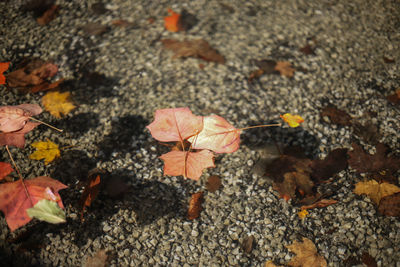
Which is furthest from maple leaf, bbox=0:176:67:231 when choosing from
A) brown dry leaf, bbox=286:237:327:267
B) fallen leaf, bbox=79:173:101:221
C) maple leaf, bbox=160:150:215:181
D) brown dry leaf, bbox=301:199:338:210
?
brown dry leaf, bbox=301:199:338:210

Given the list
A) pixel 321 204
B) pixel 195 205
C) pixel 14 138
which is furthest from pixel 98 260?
pixel 321 204

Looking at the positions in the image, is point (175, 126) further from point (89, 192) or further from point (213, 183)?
point (89, 192)

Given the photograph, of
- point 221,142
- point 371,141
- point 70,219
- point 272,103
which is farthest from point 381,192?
point 70,219

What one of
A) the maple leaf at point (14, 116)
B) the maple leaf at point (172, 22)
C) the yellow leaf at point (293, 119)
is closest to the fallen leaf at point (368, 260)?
the yellow leaf at point (293, 119)

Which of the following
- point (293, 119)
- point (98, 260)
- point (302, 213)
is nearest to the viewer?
point (98, 260)

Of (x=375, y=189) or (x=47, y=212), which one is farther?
(x=375, y=189)

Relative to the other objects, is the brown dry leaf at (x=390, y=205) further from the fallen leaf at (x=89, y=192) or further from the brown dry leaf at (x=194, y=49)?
the fallen leaf at (x=89, y=192)
